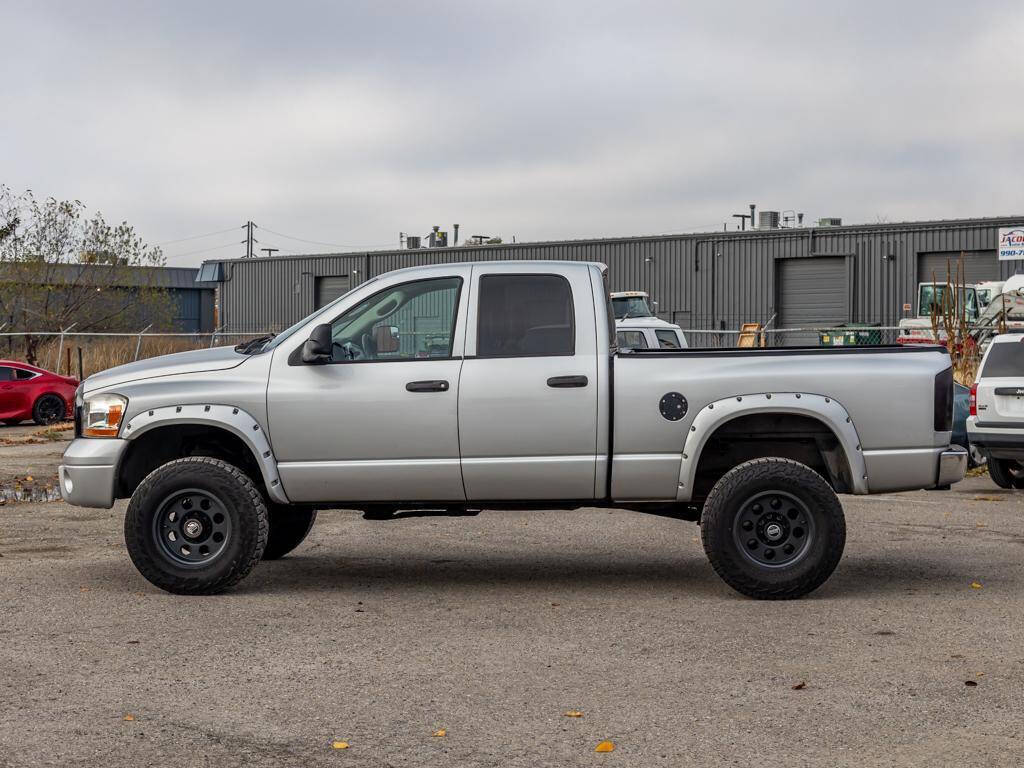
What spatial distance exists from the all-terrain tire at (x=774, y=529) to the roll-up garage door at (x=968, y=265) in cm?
3953

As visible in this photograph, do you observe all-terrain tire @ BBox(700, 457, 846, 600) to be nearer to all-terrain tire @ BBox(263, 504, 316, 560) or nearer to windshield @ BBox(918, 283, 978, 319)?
all-terrain tire @ BBox(263, 504, 316, 560)

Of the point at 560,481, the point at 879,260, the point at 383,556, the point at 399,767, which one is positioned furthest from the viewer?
the point at 879,260

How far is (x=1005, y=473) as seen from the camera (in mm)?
15016

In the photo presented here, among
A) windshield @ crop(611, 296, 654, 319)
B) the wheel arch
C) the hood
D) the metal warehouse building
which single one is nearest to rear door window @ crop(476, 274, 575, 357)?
the hood

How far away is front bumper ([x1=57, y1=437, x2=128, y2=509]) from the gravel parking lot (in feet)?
1.97

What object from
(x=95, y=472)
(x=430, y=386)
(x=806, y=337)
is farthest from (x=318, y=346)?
(x=806, y=337)

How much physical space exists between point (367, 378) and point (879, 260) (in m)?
42.3

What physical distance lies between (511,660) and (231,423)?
2.70 meters

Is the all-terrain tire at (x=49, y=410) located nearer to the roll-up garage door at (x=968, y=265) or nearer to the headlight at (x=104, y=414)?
the headlight at (x=104, y=414)

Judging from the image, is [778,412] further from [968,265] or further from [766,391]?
[968,265]

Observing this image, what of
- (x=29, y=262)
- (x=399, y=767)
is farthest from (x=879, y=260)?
(x=399, y=767)

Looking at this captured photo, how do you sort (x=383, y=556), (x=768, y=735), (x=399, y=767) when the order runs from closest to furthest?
(x=399, y=767)
(x=768, y=735)
(x=383, y=556)

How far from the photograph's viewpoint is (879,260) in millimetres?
48062

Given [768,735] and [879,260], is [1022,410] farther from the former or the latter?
[879,260]
